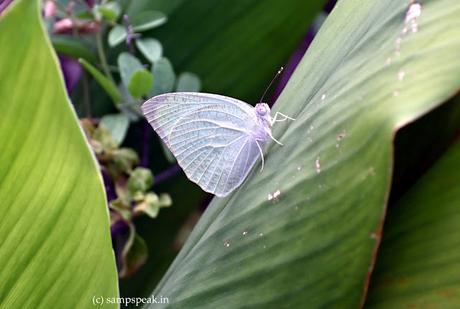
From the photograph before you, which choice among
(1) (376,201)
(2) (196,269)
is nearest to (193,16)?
(2) (196,269)

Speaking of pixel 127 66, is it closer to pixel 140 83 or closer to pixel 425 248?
pixel 140 83

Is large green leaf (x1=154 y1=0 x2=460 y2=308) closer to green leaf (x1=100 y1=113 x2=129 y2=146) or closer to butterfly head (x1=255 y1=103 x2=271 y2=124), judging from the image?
butterfly head (x1=255 y1=103 x2=271 y2=124)

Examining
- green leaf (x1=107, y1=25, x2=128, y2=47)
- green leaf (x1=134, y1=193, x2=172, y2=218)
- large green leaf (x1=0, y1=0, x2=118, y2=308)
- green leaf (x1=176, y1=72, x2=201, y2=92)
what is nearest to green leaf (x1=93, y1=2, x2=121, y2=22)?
green leaf (x1=107, y1=25, x2=128, y2=47)

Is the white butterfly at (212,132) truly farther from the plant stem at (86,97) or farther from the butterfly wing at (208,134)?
the plant stem at (86,97)

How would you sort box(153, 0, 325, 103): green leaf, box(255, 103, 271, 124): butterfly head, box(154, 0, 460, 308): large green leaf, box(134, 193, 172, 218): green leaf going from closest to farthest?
box(154, 0, 460, 308): large green leaf → box(255, 103, 271, 124): butterfly head → box(134, 193, 172, 218): green leaf → box(153, 0, 325, 103): green leaf

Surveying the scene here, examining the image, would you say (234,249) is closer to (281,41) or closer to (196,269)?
(196,269)

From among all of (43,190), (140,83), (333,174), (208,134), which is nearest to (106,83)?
(140,83)
